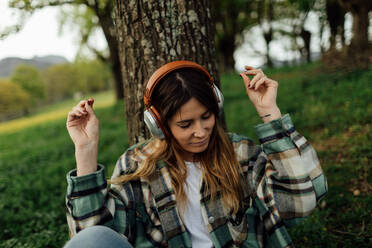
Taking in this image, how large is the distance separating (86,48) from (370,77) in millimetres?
14111

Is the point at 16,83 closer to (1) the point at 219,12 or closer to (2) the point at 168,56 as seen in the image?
(1) the point at 219,12

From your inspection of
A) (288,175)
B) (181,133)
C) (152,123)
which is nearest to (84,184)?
(152,123)

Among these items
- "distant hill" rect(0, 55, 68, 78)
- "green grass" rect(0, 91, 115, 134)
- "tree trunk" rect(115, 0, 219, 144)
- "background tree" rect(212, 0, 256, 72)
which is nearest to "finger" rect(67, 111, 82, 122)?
"tree trunk" rect(115, 0, 219, 144)

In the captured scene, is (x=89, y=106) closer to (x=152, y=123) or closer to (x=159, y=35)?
(x=152, y=123)

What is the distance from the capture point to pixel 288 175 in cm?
155

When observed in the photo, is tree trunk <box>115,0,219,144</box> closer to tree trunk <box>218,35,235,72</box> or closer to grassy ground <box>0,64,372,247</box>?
grassy ground <box>0,64,372,247</box>

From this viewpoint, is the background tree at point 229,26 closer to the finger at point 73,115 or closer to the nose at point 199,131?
the nose at point 199,131

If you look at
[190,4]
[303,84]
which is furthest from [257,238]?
[303,84]

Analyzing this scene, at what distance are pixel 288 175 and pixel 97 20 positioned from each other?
47.8 feet

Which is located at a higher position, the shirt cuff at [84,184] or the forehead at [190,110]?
the forehead at [190,110]

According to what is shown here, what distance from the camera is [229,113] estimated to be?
22.4 feet

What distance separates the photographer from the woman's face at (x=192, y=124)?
1.64 meters

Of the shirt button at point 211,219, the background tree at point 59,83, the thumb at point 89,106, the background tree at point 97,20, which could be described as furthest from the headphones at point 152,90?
the background tree at point 59,83

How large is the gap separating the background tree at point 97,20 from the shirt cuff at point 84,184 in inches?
236
